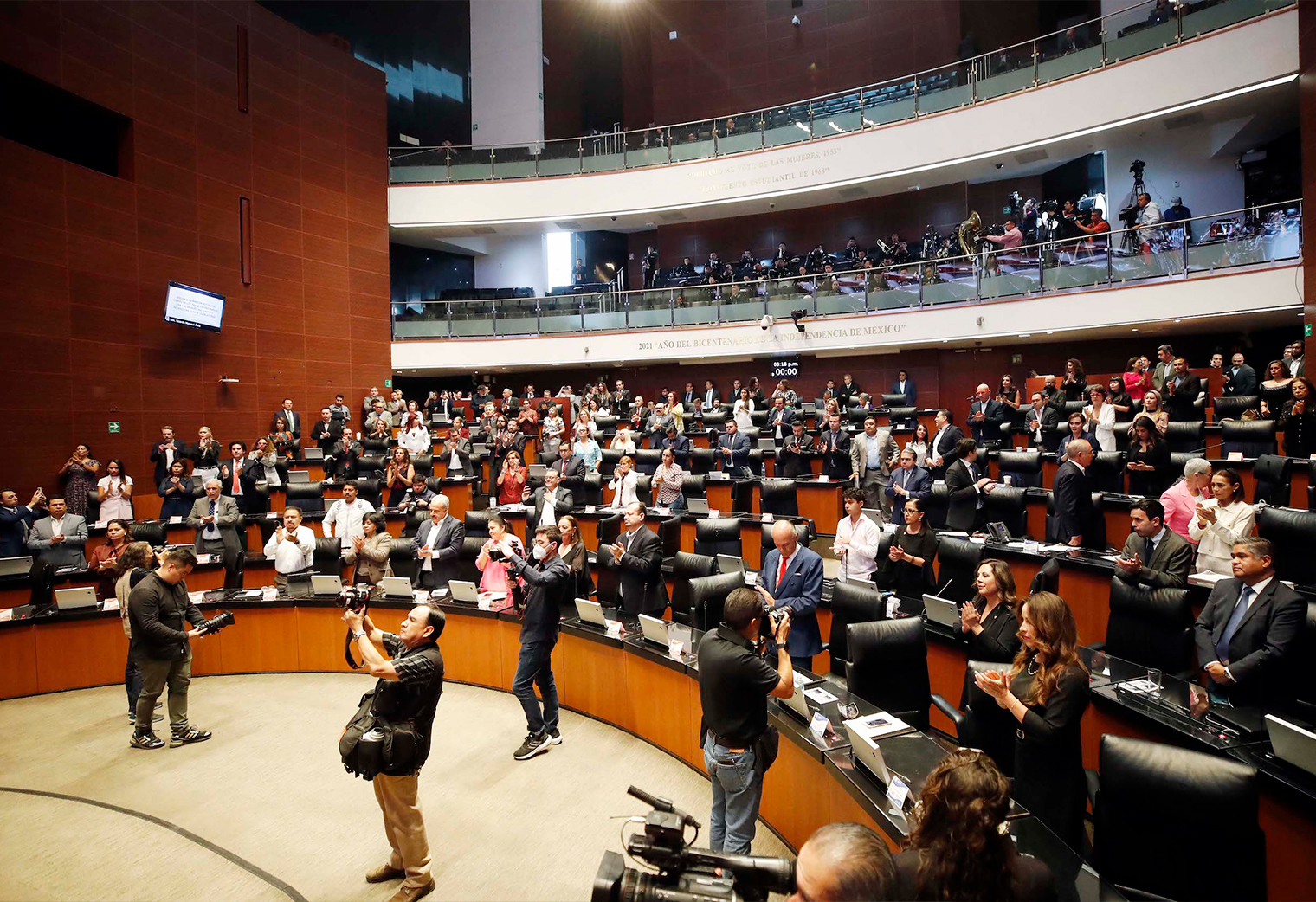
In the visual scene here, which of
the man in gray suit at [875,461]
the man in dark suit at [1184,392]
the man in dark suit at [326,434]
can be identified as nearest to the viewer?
the man in dark suit at [1184,392]

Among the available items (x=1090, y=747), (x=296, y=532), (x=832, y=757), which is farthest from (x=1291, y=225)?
(x=296, y=532)

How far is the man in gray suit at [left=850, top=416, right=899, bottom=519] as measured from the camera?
8.62 metres

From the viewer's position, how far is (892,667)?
359 centimetres

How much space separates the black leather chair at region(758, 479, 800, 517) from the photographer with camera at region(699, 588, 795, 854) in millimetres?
5521

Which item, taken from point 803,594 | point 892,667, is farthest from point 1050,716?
point 803,594

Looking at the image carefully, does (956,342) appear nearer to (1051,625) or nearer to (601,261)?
(601,261)

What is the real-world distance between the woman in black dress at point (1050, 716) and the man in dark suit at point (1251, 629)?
1.02 m

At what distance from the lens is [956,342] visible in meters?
14.2

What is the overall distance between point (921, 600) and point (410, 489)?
22.5 feet

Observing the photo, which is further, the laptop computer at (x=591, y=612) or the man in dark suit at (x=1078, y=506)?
the man in dark suit at (x=1078, y=506)

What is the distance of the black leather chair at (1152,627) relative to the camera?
3689 mm

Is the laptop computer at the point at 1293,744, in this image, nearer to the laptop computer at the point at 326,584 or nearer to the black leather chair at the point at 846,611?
the black leather chair at the point at 846,611

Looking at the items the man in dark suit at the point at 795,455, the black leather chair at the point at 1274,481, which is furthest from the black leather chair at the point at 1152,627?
the man in dark suit at the point at 795,455

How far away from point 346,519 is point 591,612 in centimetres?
370
